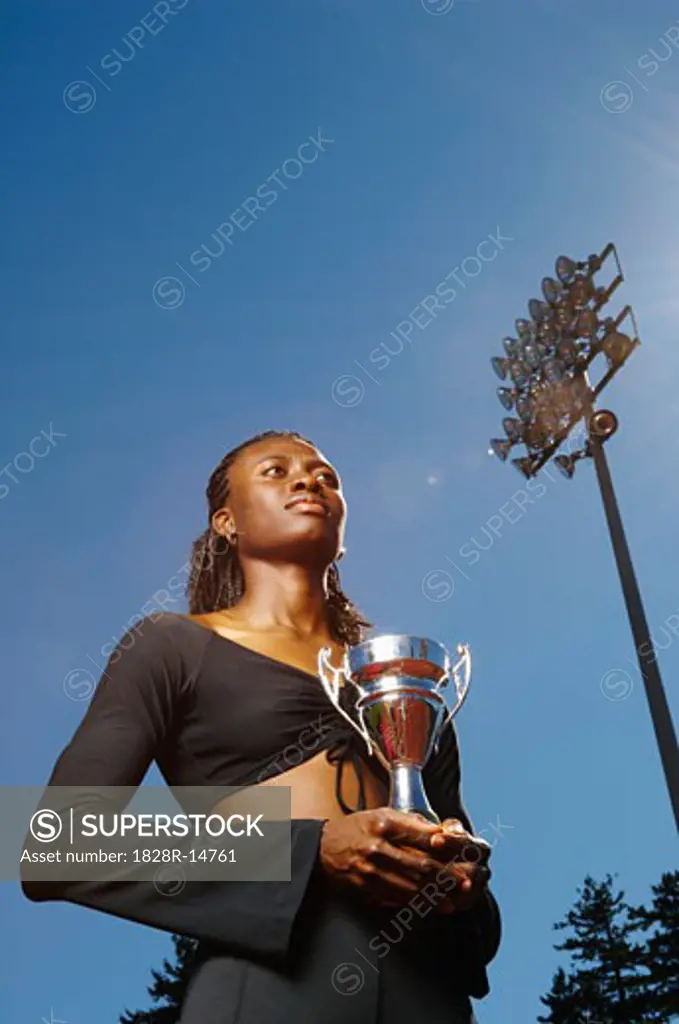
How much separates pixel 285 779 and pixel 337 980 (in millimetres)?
516

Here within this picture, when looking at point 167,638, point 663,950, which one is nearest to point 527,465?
point 167,638

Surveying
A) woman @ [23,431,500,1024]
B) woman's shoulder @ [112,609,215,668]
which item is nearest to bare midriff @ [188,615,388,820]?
woman @ [23,431,500,1024]

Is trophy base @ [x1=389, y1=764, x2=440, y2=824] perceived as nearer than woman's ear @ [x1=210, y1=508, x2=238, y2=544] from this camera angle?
Yes

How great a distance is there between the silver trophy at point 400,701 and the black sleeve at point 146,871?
24 centimetres

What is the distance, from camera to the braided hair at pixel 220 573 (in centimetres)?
359

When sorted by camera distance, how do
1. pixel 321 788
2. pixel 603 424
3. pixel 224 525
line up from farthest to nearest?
1. pixel 603 424
2. pixel 224 525
3. pixel 321 788

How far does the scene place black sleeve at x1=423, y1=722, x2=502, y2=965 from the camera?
262 centimetres

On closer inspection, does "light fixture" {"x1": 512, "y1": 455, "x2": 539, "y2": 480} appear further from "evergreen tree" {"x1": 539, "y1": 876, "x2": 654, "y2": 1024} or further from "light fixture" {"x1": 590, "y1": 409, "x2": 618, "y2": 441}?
"evergreen tree" {"x1": 539, "y1": 876, "x2": 654, "y2": 1024}

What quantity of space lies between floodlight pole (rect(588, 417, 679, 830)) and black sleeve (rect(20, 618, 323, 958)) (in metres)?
4.81

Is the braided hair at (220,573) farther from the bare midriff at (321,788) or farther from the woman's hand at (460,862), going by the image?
the woman's hand at (460,862)

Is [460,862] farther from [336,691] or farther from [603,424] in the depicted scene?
[603,424]

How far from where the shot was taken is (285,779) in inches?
106

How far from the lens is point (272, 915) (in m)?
2.32

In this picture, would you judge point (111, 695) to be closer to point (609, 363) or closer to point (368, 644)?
point (368, 644)
